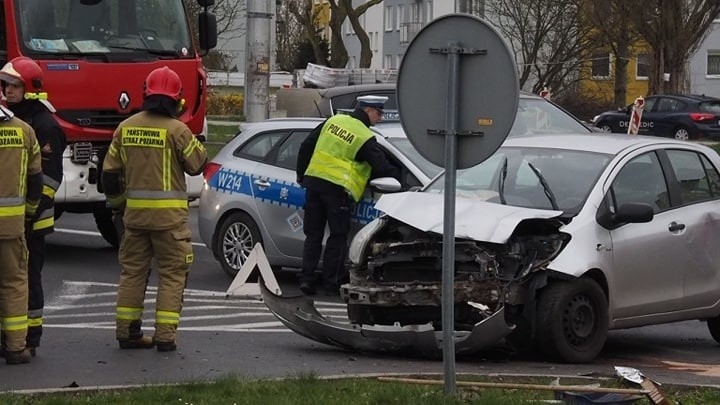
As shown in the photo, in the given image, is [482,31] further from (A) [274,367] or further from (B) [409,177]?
(B) [409,177]

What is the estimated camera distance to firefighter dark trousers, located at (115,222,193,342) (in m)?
8.91

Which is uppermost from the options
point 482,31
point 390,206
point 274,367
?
point 482,31

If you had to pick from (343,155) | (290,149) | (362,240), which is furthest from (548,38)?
(362,240)

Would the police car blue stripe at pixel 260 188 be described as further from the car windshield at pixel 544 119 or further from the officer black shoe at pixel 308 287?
the car windshield at pixel 544 119

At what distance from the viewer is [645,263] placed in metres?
9.46

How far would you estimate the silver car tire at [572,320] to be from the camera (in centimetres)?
877

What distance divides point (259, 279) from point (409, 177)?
112 inches

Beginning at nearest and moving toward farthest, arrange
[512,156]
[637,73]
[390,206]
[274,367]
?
[274,367] → [390,206] → [512,156] → [637,73]

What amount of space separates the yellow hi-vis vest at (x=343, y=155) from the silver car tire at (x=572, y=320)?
3.44 meters

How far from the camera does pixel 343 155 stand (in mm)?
11969

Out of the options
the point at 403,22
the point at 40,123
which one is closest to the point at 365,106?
the point at 40,123

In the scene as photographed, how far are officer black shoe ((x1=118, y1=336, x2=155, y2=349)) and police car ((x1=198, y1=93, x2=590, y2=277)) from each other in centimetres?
348

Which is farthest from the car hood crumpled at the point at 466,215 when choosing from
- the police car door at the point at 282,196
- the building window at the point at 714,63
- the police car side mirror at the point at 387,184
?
the building window at the point at 714,63

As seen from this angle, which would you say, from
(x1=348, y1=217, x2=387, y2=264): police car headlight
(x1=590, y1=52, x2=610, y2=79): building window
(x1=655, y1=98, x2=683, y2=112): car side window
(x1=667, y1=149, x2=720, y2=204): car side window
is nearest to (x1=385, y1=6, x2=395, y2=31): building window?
(x1=590, y1=52, x2=610, y2=79): building window
